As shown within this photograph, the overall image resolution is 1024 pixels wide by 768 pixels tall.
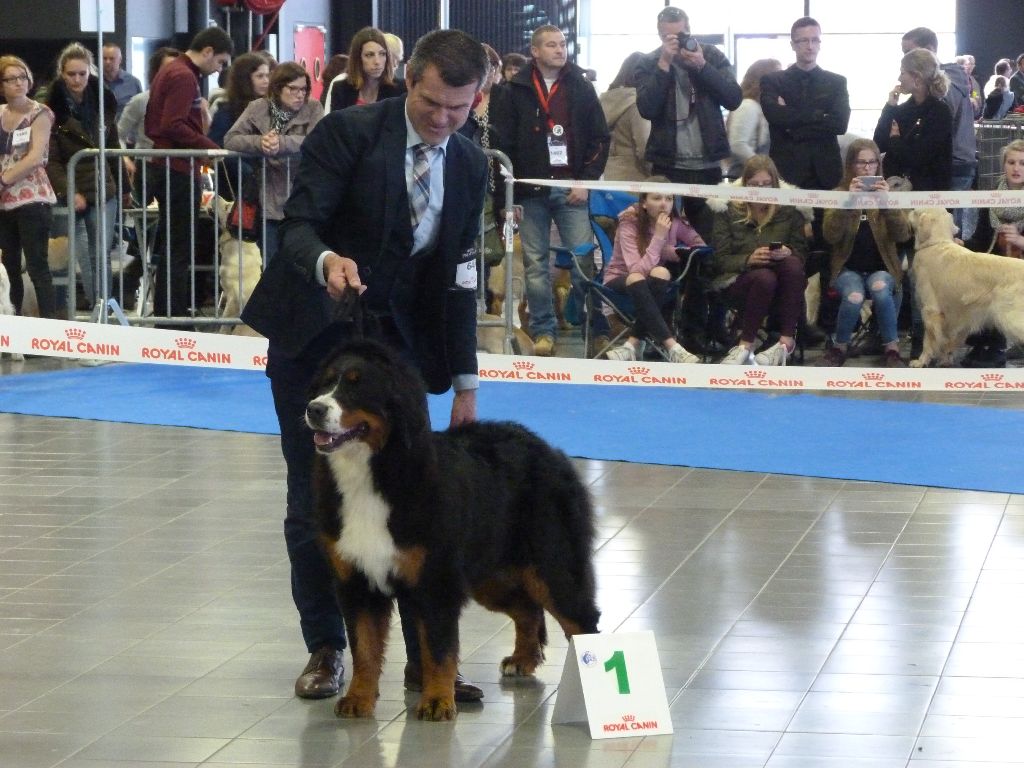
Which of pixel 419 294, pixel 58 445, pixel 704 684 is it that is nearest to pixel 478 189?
pixel 419 294

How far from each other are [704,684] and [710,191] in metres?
6.30

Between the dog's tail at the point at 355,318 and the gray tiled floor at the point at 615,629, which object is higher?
the dog's tail at the point at 355,318

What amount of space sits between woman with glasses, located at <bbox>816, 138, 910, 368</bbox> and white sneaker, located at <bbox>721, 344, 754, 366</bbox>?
1.95ft

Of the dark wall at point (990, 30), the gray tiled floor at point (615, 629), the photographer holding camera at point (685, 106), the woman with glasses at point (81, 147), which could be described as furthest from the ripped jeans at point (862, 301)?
the dark wall at point (990, 30)

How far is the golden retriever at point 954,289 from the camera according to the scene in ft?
33.1

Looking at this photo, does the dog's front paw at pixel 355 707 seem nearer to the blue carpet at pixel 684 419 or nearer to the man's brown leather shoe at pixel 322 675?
the man's brown leather shoe at pixel 322 675

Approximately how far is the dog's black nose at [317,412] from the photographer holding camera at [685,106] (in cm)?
728

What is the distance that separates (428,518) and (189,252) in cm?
789

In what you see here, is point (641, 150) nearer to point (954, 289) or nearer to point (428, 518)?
point (954, 289)

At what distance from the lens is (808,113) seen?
11.2m

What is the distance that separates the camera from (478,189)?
169 inches

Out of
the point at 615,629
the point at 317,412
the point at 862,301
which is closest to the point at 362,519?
the point at 317,412

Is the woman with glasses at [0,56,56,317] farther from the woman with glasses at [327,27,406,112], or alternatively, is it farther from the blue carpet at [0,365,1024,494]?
the woman with glasses at [327,27,406,112]

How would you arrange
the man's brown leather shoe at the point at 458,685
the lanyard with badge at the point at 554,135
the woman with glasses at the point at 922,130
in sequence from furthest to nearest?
1. the woman with glasses at the point at 922,130
2. the lanyard with badge at the point at 554,135
3. the man's brown leather shoe at the point at 458,685
